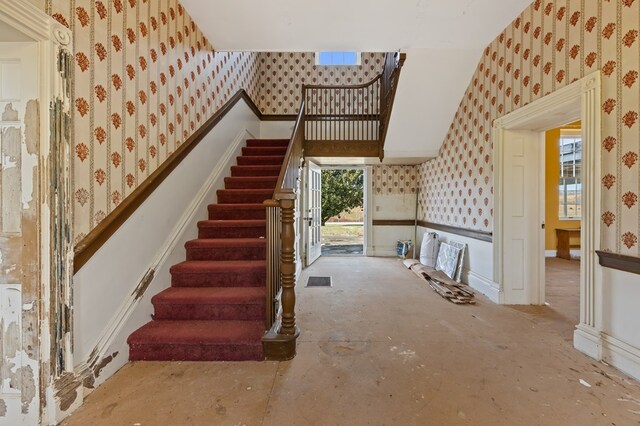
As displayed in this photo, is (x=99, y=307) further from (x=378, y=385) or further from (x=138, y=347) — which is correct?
(x=378, y=385)

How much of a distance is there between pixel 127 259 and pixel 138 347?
24.2 inches

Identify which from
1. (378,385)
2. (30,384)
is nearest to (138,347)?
(30,384)

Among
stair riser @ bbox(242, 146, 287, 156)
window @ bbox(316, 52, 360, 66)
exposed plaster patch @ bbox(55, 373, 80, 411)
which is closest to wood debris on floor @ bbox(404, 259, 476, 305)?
stair riser @ bbox(242, 146, 287, 156)

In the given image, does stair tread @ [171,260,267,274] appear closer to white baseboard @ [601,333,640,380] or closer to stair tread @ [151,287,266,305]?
stair tread @ [151,287,266,305]

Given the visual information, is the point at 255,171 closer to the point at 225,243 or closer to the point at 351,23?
the point at 225,243

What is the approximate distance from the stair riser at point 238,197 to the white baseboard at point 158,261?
19cm

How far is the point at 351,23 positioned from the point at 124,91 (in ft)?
7.00

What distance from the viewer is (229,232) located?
3037 millimetres

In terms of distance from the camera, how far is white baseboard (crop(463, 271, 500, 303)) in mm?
3243

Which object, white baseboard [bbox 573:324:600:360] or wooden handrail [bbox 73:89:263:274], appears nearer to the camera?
wooden handrail [bbox 73:89:263:274]

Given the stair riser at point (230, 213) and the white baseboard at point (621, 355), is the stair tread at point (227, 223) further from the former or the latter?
the white baseboard at point (621, 355)

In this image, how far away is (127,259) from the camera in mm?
2025

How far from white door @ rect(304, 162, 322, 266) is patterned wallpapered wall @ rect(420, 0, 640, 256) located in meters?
2.43

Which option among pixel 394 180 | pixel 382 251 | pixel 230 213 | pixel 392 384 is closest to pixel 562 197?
pixel 394 180
